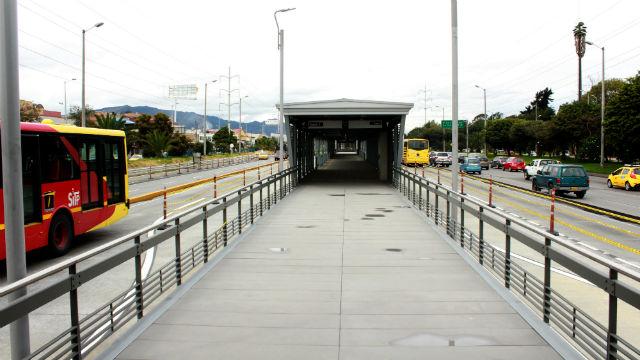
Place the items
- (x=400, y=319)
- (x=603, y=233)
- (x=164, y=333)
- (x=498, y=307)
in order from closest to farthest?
(x=164, y=333)
(x=400, y=319)
(x=498, y=307)
(x=603, y=233)

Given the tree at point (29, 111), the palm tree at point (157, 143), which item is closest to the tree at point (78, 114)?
the tree at point (29, 111)

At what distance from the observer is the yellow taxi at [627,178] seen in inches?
1363

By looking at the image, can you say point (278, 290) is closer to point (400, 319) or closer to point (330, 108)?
point (400, 319)

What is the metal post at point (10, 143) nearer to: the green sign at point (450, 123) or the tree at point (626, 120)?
the green sign at point (450, 123)

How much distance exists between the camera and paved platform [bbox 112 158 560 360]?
549cm

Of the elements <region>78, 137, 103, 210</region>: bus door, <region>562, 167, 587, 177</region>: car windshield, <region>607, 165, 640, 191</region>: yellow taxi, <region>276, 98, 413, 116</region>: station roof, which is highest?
<region>276, 98, 413, 116</region>: station roof

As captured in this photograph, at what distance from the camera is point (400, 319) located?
21.1ft

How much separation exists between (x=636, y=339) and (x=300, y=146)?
26868 millimetres

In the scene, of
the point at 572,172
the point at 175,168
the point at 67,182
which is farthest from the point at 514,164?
the point at 67,182

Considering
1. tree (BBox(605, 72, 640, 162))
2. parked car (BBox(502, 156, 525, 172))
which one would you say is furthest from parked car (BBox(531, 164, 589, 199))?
parked car (BBox(502, 156, 525, 172))

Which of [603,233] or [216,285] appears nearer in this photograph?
[216,285]

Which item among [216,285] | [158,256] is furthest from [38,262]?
[216,285]

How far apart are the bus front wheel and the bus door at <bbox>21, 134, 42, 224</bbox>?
0.59 metres

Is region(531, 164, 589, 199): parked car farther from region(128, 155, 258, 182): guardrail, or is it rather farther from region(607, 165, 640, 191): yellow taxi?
region(128, 155, 258, 182): guardrail
